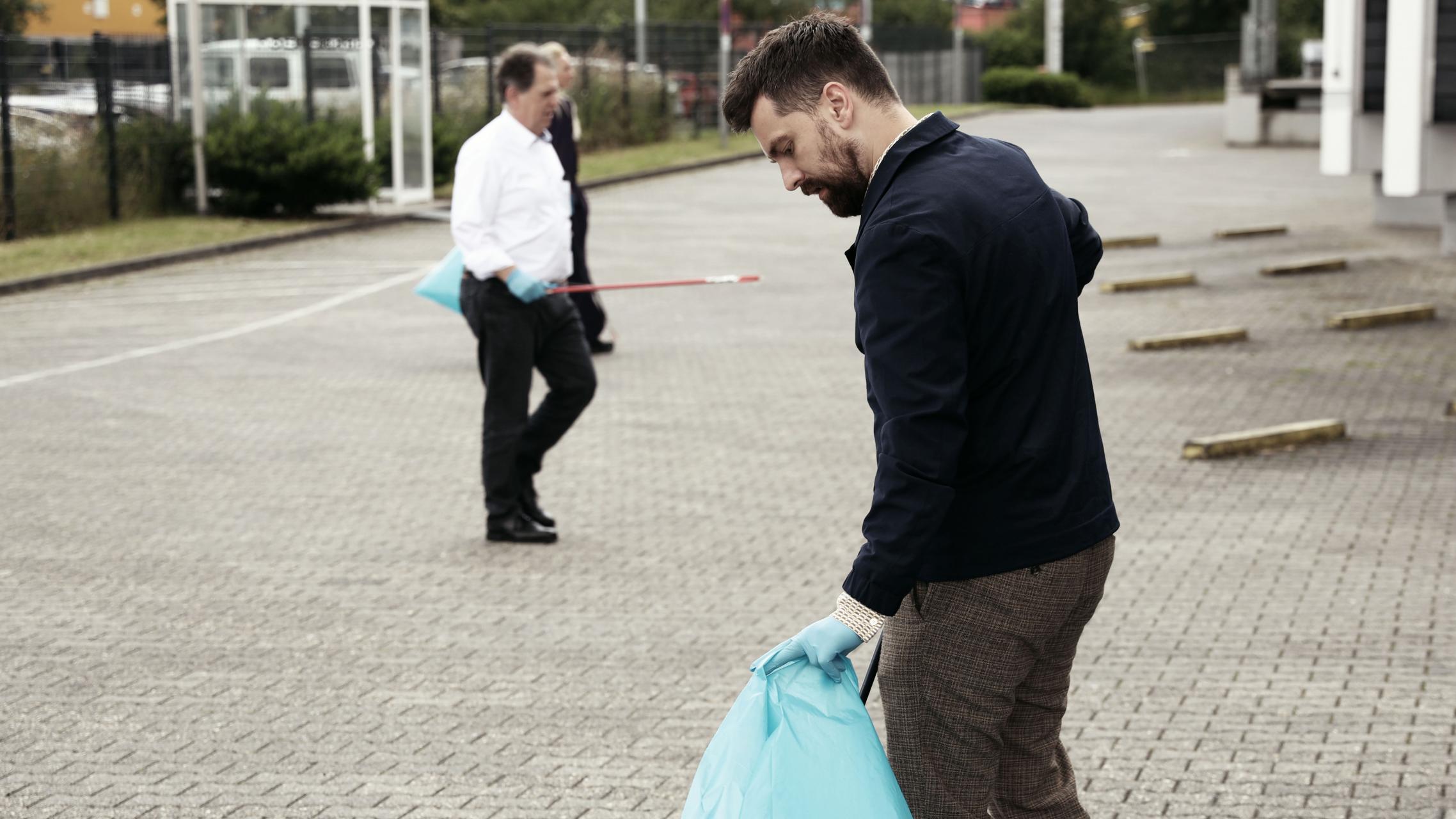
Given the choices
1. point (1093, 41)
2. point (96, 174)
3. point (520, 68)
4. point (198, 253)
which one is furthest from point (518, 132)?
point (1093, 41)

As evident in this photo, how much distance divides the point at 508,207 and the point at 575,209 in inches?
168

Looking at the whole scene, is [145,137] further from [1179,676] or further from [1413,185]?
[1179,676]

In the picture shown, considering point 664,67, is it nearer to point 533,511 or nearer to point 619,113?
point 619,113

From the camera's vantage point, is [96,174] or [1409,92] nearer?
[1409,92]

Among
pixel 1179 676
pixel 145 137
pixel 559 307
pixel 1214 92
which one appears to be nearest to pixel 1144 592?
pixel 1179 676

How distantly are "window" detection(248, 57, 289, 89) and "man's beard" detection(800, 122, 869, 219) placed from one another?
1995cm

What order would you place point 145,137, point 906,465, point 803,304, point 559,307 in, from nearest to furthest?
point 906,465 < point 559,307 < point 803,304 < point 145,137

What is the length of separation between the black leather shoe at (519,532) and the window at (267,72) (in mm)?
15848

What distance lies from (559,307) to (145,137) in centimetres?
1494

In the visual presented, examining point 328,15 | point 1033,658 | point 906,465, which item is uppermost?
point 328,15

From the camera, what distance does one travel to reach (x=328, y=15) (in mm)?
21875

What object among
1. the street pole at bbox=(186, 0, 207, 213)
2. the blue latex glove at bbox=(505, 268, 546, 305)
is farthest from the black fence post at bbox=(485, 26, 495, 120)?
the blue latex glove at bbox=(505, 268, 546, 305)

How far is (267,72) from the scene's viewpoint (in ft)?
71.0

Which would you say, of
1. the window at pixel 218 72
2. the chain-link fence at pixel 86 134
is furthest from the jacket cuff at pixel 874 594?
the window at pixel 218 72
